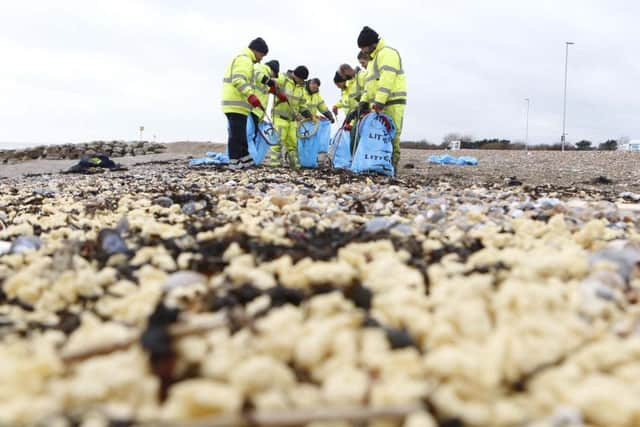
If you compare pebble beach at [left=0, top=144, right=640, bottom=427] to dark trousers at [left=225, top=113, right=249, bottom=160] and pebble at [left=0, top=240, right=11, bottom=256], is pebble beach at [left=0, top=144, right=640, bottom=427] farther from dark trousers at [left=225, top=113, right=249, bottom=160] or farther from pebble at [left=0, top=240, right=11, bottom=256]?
dark trousers at [left=225, top=113, right=249, bottom=160]

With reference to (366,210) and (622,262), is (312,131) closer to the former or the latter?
(366,210)

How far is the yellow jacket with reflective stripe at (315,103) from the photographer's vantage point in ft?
30.4

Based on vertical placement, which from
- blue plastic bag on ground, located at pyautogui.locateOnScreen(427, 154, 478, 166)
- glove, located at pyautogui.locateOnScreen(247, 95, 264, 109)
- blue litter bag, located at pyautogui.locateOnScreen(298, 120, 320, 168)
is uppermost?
glove, located at pyautogui.locateOnScreen(247, 95, 264, 109)

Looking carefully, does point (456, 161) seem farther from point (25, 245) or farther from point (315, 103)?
point (25, 245)

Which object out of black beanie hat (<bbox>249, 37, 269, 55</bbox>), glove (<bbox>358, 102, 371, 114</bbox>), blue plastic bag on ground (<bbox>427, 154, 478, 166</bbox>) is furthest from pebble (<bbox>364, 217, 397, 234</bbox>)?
blue plastic bag on ground (<bbox>427, 154, 478, 166</bbox>)

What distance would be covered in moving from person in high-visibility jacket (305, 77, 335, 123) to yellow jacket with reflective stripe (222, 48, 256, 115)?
166 cm

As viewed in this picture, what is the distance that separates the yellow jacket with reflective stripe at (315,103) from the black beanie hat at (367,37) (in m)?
2.43

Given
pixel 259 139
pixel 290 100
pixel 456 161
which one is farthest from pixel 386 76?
pixel 456 161

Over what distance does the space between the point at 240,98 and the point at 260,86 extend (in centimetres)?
33

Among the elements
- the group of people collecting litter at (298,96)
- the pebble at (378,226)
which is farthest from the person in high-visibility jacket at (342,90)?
the pebble at (378,226)

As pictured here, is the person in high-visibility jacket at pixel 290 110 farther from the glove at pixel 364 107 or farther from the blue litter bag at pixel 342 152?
the glove at pixel 364 107

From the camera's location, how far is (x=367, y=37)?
6832 mm

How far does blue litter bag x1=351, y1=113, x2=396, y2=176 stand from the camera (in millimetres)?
6555

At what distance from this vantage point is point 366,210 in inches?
117
